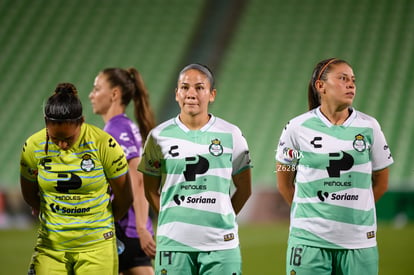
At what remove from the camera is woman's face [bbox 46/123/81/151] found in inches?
154

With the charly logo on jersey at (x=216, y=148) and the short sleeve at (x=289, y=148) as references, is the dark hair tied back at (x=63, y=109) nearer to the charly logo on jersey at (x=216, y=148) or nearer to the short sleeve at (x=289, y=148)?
the charly logo on jersey at (x=216, y=148)

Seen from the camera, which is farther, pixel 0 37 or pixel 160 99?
pixel 0 37

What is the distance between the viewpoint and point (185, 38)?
60.0 ft

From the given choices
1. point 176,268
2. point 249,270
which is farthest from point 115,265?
point 249,270

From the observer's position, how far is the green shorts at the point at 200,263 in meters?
3.90

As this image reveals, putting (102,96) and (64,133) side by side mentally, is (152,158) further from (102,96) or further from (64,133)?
(102,96)

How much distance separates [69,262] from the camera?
3.98 meters

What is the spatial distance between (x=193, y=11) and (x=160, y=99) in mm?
3596

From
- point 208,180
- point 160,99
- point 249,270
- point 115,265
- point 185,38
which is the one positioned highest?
point 185,38

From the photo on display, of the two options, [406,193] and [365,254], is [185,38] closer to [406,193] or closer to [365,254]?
[406,193]

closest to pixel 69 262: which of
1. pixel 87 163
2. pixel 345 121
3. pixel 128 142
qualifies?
pixel 87 163

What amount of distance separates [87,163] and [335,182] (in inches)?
55.1

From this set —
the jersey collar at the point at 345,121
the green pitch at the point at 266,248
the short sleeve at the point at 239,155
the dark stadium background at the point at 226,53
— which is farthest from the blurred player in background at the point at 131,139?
the dark stadium background at the point at 226,53

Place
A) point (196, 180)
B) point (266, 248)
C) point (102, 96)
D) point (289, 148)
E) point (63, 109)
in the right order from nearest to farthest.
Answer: point (63, 109)
point (196, 180)
point (289, 148)
point (102, 96)
point (266, 248)
